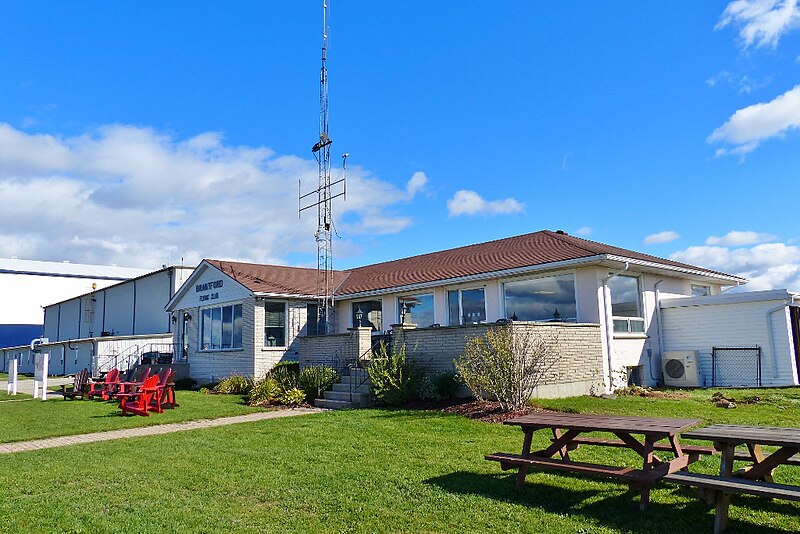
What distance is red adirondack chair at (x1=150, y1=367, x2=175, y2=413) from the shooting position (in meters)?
15.5

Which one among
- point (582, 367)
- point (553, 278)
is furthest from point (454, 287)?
point (582, 367)

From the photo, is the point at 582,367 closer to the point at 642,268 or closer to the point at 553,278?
the point at 553,278

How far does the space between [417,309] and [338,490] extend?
13724 millimetres

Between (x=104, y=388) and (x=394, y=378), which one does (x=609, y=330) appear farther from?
(x=104, y=388)

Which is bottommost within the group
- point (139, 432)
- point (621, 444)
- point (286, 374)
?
point (139, 432)

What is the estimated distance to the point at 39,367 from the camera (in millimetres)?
20078

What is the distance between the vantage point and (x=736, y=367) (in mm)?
16047

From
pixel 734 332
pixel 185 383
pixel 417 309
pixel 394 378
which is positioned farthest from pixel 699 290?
pixel 185 383

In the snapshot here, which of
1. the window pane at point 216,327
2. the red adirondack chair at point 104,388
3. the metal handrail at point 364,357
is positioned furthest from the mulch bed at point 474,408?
the window pane at point 216,327

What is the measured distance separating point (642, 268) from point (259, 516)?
13655 millimetres

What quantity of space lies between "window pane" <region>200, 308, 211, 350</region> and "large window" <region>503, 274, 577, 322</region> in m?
12.8

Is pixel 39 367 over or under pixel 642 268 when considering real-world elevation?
under

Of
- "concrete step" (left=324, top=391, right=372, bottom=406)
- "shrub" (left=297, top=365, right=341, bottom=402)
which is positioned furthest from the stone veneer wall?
"shrub" (left=297, top=365, right=341, bottom=402)

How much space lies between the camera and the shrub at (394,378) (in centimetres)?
1450
